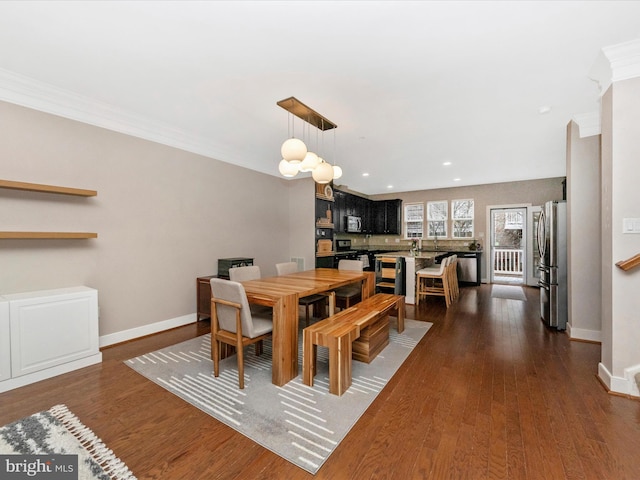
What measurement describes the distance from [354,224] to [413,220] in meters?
2.05

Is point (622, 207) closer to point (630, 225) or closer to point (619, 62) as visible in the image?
point (630, 225)

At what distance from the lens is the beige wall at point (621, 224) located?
7.11 feet

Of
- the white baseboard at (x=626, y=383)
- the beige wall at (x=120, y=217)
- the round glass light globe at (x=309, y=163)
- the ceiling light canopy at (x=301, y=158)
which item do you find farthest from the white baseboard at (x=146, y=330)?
the white baseboard at (x=626, y=383)

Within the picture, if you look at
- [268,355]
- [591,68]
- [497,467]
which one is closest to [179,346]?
[268,355]

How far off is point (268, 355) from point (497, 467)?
2086 millimetres

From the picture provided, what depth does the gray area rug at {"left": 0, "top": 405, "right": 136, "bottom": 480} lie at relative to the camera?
1.47 meters

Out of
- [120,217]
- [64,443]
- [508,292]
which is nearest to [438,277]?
[508,292]

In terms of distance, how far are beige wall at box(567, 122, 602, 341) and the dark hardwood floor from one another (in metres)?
0.51

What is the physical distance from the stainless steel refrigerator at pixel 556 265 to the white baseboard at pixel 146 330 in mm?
4928

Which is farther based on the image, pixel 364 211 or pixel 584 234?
pixel 364 211

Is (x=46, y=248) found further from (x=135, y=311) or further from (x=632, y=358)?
(x=632, y=358)

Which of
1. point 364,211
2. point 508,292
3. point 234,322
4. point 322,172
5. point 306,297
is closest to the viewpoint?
point 234,322

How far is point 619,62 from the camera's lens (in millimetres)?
2127

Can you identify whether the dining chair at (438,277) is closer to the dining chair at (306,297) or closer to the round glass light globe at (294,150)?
the dining chair at (306,297)
